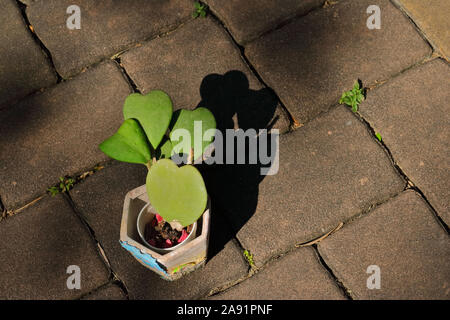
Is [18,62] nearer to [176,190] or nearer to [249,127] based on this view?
[249,127]

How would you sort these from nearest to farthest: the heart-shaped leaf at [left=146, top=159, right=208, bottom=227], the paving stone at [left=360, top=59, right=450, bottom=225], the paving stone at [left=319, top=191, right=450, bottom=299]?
the heart-shaped leaf at [left=146, top=159, right=208, bottom=227] < the paving stone at [left=319, top=191, right=450, bottom=299] < the paving stone at [left=360, top=59, right=450, bottom=225]

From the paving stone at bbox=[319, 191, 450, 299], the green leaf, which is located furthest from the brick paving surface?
the green leaf

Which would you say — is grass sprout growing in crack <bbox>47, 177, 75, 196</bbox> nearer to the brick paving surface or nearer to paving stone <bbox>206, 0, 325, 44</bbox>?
the brick paving surface

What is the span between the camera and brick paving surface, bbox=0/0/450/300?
166cm

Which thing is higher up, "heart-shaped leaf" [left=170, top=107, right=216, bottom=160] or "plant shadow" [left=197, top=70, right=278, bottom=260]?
"heart-shaped leaf" [left=170, top=107, right=216, bottom=160]

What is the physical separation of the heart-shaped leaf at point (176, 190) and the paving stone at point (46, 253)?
0.60 meters

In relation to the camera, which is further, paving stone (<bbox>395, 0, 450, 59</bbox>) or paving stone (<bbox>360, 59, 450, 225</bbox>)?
paving stone (<bbox>395, 0, 450, 59</bbox>)

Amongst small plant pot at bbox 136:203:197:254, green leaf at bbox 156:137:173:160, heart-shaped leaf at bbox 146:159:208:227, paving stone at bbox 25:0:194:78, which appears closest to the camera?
heart-shaped leaf at bbox 146:159:208:227

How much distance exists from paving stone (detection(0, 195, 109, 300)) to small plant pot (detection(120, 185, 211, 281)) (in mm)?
321

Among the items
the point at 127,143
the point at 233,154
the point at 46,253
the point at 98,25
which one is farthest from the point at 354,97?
the point at 46,253

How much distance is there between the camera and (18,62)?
6.46 feet
